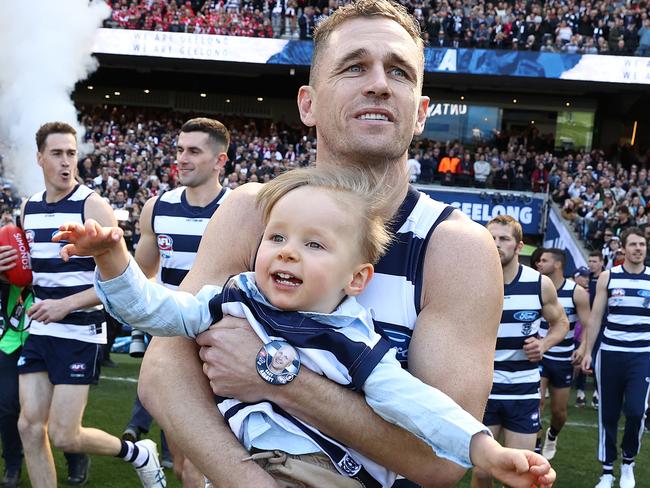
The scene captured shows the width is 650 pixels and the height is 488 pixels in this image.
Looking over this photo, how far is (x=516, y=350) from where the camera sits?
242 inches

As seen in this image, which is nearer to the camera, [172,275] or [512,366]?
[172,275]

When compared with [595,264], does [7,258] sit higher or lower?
higher

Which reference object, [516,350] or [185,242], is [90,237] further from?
[516,350]

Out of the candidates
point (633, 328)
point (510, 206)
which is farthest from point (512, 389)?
point (510, 206)

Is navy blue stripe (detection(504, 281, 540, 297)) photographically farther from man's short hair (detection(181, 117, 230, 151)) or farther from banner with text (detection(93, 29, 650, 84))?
banner with text (detection(93, 29, 650, 84))

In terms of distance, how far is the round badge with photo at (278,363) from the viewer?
6.52 ft

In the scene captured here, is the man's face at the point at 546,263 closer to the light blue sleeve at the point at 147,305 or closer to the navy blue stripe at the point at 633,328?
the navy blue stripe at the point at 633,328

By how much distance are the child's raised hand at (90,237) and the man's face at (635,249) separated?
21.2 ft

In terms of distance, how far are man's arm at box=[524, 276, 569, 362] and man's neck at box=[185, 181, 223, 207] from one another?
2.43m

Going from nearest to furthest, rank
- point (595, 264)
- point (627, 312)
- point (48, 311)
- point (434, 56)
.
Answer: point (48, 311) < point (627, 312) < point (595, 264) < point (434, 56)

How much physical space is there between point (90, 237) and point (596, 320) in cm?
655

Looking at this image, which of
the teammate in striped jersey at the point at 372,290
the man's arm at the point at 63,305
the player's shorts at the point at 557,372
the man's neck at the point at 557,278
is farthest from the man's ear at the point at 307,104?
the man's neck at the point at 557,278

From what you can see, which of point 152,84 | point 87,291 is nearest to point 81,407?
point 87,291

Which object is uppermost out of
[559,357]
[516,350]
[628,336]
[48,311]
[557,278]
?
[48,311]
